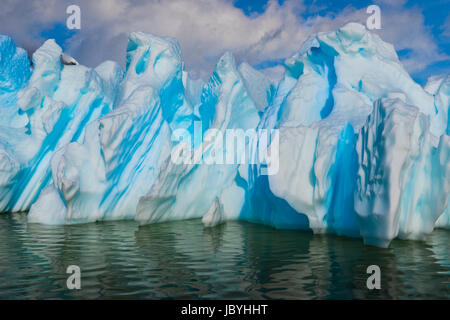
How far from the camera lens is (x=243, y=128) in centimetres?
1556

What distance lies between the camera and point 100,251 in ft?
24.2

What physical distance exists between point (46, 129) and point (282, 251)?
12170 mm

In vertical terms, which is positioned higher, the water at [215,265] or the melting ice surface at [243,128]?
the melting ice surface at [243,128]

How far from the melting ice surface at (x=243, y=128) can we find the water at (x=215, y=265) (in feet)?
3.86

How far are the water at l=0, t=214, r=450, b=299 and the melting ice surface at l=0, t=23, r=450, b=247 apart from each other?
118 cm

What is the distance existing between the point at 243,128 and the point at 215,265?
992 cm

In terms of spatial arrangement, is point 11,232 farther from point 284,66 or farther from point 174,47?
point 284,66

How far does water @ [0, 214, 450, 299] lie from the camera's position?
468 centimetres

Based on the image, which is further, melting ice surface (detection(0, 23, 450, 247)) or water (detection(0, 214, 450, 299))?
melting ice surface (detection(0, 23, 450, 247))

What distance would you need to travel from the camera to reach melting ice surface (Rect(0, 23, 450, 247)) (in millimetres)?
8344

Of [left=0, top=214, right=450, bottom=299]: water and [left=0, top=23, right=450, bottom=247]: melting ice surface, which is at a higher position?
[left=0, top=23, right=450, bottom=247]: melting ice surface

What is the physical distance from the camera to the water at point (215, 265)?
4.68 metres

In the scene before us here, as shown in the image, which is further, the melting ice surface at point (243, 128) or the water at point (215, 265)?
the melting ice surface at point (243, 128)

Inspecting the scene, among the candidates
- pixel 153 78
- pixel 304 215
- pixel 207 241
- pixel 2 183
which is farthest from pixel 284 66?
pixel 2 183
